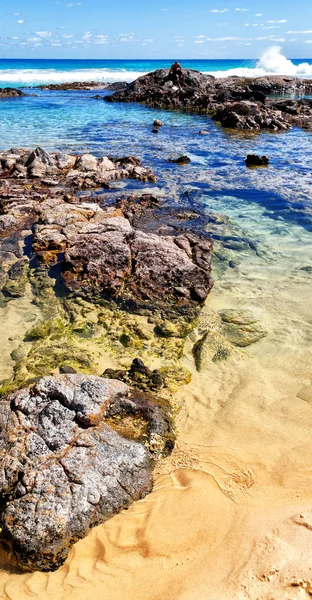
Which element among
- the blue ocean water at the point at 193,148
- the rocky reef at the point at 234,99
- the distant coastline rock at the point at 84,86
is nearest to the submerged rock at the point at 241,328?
the blue ocean water at the point at 193,148

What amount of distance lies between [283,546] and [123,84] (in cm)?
5696

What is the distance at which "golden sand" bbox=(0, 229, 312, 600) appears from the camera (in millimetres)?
2982

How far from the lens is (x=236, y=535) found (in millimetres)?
3324

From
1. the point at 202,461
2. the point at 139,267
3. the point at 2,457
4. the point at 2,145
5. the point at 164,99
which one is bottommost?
the point at 202,461

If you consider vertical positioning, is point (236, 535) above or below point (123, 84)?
below

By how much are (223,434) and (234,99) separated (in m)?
34.6

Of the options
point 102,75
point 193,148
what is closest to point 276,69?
point 102,75

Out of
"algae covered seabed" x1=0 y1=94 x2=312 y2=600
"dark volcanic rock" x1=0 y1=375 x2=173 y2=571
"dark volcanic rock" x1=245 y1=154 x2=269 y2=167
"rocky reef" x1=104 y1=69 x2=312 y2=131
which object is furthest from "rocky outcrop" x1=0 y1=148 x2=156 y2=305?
"rocky reef" x1=104 y1=69 x2=312 y2=131

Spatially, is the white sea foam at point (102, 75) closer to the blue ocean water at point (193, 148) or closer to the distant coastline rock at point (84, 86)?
the distant coastline rock at point (84, 86)

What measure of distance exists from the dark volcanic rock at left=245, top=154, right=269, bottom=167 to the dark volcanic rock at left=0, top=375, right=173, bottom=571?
13617mm

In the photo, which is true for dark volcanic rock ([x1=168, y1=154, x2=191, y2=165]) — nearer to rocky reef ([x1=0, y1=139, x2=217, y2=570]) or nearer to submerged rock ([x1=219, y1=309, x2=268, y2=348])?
rocky reef ([x1=0, y1=139, x2=217, y2=570])

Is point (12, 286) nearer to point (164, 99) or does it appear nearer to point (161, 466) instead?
point (161, 466)

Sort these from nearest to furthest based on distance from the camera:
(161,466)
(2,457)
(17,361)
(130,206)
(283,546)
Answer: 1. (283,546)
2. (2,457)
3. (161,466)
4. (17,361)
5. (130,206)

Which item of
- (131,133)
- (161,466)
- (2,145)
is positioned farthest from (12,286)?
(131,133)
